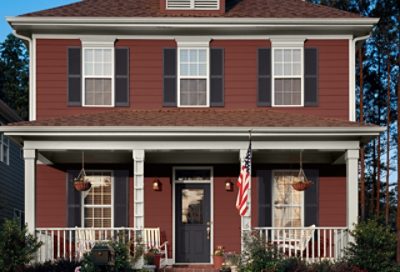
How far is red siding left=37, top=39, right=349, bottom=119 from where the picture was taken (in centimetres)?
1873

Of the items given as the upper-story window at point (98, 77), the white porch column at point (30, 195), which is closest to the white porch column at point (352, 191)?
the upper-story window at point (98, 77)

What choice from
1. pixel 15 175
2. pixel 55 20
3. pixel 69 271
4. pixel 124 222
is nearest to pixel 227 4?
pixel 55 20

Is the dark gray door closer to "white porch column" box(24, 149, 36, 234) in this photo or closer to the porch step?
the porch step

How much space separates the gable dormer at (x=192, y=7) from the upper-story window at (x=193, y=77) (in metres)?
1.02

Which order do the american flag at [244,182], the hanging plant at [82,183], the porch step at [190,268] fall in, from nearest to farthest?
the american flag at [244,182] < the porch step at [190,268] < the hanging plant at [82,183]

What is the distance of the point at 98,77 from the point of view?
1877 centimetres

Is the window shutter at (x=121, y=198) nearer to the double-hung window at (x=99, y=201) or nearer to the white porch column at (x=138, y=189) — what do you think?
the double-hung window at (x=99, y=201)

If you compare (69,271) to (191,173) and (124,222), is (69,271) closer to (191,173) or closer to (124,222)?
(124,222)

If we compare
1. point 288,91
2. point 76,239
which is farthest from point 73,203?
point 288,91

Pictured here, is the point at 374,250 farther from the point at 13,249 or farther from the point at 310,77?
the point at 13,249

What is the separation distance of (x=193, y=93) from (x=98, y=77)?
92.3 inches

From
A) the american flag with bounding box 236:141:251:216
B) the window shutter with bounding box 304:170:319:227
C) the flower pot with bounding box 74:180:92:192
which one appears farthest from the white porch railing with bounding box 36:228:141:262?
the window shutter with bounding box 304:170:319:227

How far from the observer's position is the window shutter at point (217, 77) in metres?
18.8

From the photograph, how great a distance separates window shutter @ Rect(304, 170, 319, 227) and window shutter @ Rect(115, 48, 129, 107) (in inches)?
189
